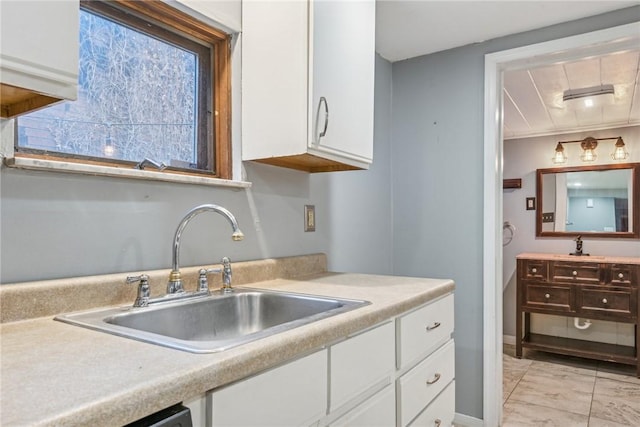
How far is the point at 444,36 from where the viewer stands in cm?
229

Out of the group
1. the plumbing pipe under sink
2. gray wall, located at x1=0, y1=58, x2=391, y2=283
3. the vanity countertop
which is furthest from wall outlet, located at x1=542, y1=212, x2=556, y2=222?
gray wall, located at x1=0, y1=58, x2=391, y2=283

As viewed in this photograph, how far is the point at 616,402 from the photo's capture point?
2.78 metres

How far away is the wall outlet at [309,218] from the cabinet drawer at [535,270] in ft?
8.51

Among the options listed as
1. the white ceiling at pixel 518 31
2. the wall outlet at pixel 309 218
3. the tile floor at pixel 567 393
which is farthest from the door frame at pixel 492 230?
the wall outlet at pixel 309 218

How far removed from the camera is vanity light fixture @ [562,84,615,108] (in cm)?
296

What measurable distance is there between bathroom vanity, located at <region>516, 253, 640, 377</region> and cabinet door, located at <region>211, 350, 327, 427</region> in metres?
3.36

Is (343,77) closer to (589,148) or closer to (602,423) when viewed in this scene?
(602,423)

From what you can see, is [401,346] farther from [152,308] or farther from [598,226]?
[598,226]

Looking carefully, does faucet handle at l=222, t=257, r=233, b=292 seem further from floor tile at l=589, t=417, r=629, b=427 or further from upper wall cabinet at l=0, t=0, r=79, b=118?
floor tile at l=589, t=417, r=629, b=427

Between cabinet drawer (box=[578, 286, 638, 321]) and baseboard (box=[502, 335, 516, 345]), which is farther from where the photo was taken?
baseboard (box=[502, 335, 516, 345])

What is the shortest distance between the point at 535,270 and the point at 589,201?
945 millimetres

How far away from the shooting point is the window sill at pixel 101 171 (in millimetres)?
970

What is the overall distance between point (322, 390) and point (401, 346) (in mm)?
412

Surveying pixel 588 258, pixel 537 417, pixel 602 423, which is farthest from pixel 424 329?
pixel 588 258
